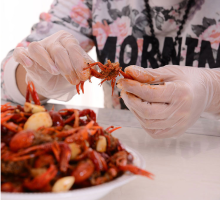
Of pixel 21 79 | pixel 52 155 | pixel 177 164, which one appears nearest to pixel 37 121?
pixel 52 155

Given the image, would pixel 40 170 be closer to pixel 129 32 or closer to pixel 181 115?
pixel 181 115

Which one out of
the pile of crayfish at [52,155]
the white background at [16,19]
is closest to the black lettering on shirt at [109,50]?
the pile of crayfish at [52,155]

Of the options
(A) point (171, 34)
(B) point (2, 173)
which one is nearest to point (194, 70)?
(A) point (171, 34)

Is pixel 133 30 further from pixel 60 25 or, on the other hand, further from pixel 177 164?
pixel 177 164

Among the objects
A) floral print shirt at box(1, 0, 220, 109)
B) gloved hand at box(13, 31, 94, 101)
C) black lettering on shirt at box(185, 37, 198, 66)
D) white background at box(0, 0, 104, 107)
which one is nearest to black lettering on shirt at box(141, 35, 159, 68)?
floral print shirt at box(1, 0, 220, 109)

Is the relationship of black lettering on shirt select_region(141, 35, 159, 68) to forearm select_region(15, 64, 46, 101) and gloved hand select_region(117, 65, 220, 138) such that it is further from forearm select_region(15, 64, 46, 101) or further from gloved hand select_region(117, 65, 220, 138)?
forearm select_region(15, 64, 46, 101)

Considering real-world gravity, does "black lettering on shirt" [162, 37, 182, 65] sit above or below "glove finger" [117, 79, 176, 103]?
above

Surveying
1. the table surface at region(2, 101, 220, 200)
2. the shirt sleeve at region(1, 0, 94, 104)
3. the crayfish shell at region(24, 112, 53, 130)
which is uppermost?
the shirt sleeve at region(1, 0, 94, 104)
